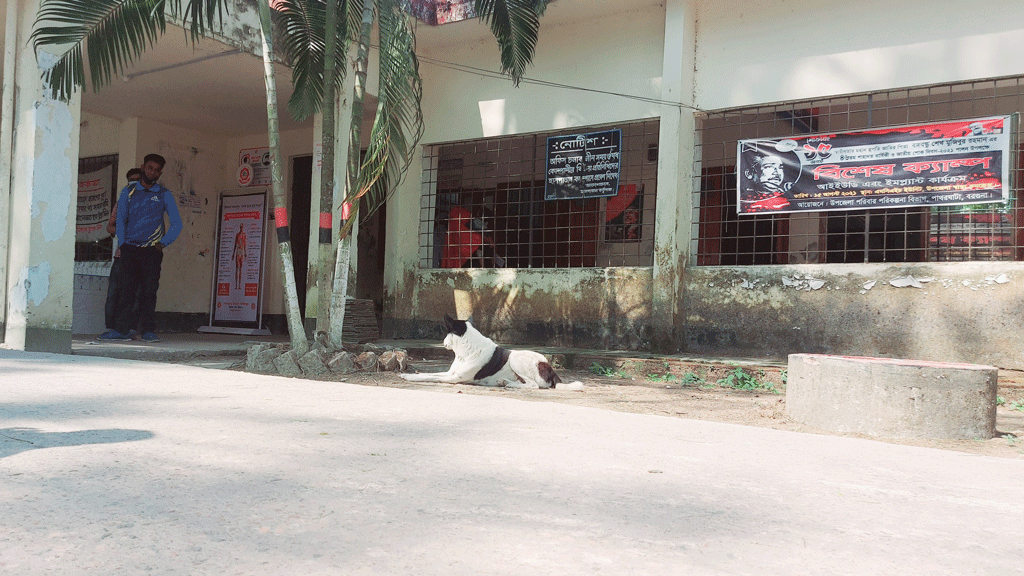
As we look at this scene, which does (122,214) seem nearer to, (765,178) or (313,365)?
(313,365)

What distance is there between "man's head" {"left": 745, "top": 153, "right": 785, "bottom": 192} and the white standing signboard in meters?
7.64

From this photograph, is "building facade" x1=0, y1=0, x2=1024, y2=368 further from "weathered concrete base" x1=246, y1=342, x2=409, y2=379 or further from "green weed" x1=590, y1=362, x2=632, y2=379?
"weathered concrete base" x1=246, y1=342, x2=409, y2=379

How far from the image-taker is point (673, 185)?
8.35m

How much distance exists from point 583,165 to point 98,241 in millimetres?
7856

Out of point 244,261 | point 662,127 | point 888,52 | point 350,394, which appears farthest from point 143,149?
point 888,52

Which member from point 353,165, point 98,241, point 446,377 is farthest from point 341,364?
point 98,241

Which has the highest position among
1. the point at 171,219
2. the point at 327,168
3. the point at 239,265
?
the point at 327,168

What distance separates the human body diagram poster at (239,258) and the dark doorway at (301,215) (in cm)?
52

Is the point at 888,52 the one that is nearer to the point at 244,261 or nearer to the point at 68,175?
the point at 68,175

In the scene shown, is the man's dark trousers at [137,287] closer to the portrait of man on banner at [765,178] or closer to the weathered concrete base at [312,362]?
the weathered concrete base at [312,362]

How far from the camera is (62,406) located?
365cm

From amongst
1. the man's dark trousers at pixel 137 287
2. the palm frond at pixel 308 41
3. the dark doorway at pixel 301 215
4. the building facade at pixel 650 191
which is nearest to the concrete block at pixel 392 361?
the palm frond at pixel 308 41

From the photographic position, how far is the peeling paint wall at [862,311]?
22.8ft

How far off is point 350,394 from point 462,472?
7.34ft
